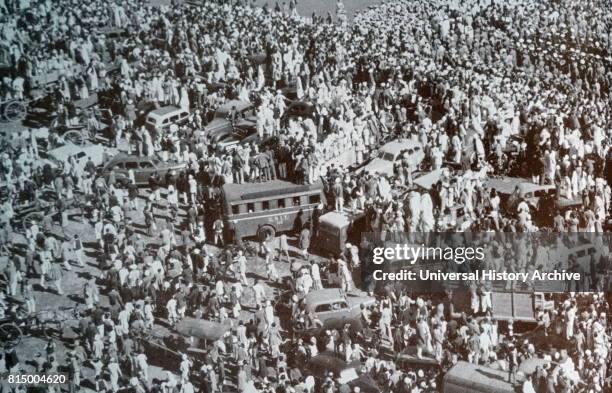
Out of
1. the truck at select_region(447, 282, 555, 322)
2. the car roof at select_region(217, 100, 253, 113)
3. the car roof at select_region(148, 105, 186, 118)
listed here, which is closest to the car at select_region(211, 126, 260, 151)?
the car roof at select_region(217, 100, 253, 113)

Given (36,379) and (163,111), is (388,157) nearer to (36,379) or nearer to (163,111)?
(163,111)

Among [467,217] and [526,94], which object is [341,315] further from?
[526,94]

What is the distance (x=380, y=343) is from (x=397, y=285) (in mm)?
1215

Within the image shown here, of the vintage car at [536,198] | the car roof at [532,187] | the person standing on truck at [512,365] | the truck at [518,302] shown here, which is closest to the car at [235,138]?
the vintage car at [536,198]

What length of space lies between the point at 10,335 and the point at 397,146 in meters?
9.75

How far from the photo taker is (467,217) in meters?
16.5

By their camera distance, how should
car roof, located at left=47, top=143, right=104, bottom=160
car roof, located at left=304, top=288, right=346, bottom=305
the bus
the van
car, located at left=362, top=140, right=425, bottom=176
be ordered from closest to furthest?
1. car roof, located at left=304, top=288, right=346, bottom=305
2. the bus
3. car roof, located at left=47, top=143, right=104, bottom=160
4. car, located at left=362, top=140, right=425, bottom=176
5. the van

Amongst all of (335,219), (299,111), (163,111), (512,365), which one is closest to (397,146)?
(299,111)

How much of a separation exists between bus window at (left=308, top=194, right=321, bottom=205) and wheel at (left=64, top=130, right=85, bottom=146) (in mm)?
5753

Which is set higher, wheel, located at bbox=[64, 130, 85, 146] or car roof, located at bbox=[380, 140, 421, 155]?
wheel, located at bbox=[64, 130, 85, 146]

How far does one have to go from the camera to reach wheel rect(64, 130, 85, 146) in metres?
19.2

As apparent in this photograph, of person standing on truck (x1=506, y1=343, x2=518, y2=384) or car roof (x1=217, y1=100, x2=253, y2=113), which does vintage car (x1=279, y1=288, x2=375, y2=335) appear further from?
car roof (x1=217, y1=100, x2=253, y2=113)

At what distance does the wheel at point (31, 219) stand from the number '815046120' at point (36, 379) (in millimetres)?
3770

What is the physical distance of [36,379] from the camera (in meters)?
14.5
